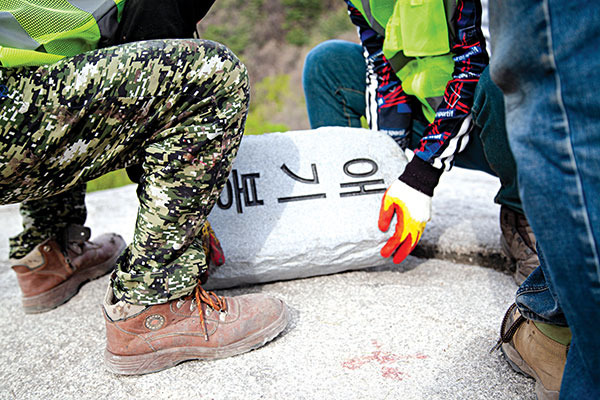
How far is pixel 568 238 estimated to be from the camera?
61cm

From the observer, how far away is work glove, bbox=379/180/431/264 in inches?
57.8

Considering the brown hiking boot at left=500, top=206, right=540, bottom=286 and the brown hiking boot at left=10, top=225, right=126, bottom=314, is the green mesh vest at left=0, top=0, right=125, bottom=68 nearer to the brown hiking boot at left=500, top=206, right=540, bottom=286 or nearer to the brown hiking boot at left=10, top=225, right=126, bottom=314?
the brown hiking boot at left=10, top=225, right=126, bottom=314

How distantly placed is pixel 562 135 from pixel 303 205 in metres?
1.04

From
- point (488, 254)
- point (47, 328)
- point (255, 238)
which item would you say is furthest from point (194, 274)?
point (488, 254)

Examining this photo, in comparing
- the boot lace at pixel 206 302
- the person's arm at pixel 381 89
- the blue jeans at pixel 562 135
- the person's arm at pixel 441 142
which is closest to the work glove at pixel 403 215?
the person's arm at pixel 441 142

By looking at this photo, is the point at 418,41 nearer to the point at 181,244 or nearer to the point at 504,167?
the point at 504,167

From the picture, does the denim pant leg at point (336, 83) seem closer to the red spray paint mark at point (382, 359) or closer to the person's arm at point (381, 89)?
the person's arm at point (381, 89)

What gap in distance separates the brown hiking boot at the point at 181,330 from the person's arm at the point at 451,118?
64 cm

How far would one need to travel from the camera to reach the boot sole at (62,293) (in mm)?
1488

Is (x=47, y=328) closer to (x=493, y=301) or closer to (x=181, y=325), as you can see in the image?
(x=181, y=325)

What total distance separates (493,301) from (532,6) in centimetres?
101

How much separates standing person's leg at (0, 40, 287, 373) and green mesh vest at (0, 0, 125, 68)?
1.5 inches

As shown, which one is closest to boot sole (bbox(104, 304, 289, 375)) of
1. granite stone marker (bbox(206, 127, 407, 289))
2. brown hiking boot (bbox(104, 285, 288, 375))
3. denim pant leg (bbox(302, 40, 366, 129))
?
brown hiking boot (bbox(104, 285, 288, 375))

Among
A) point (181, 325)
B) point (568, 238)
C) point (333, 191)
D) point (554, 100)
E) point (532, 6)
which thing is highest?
point (532, 6)
